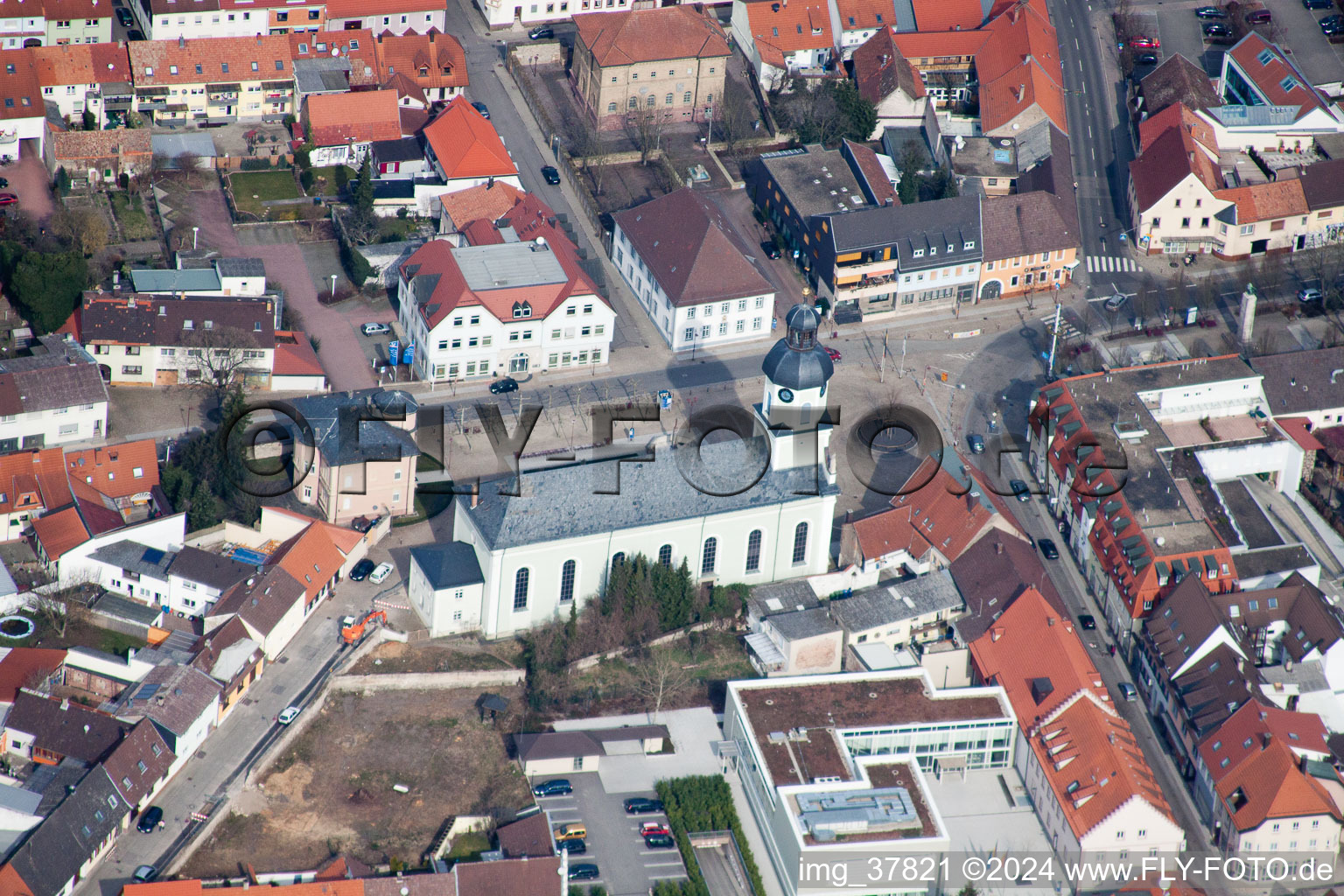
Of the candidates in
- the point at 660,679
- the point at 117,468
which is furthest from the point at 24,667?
the point at 660,679

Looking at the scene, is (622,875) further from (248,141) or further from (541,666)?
(248,141)

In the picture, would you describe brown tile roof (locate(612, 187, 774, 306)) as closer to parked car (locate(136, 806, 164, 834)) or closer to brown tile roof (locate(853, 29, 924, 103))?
brown tile roof (locate(853, 29, 924, 103))

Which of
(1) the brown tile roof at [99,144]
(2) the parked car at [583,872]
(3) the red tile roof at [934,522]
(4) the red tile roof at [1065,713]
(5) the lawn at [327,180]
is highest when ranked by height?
(1) the brown tile roof at [99,144]

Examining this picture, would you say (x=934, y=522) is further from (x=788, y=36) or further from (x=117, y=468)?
(x=788, y=36)

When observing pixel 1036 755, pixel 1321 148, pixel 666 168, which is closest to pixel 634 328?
pixel 666 168

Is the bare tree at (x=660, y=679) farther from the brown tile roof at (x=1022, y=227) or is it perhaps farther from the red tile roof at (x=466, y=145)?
the red tile roof at (x=466, y=145)

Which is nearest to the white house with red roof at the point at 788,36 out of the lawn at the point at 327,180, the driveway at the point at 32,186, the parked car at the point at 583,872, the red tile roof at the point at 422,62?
the red tile roof at the point at 422,62

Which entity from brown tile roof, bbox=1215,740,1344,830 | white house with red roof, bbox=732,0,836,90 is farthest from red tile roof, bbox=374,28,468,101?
brown tile roof, bbox=1215,740,1344,830
